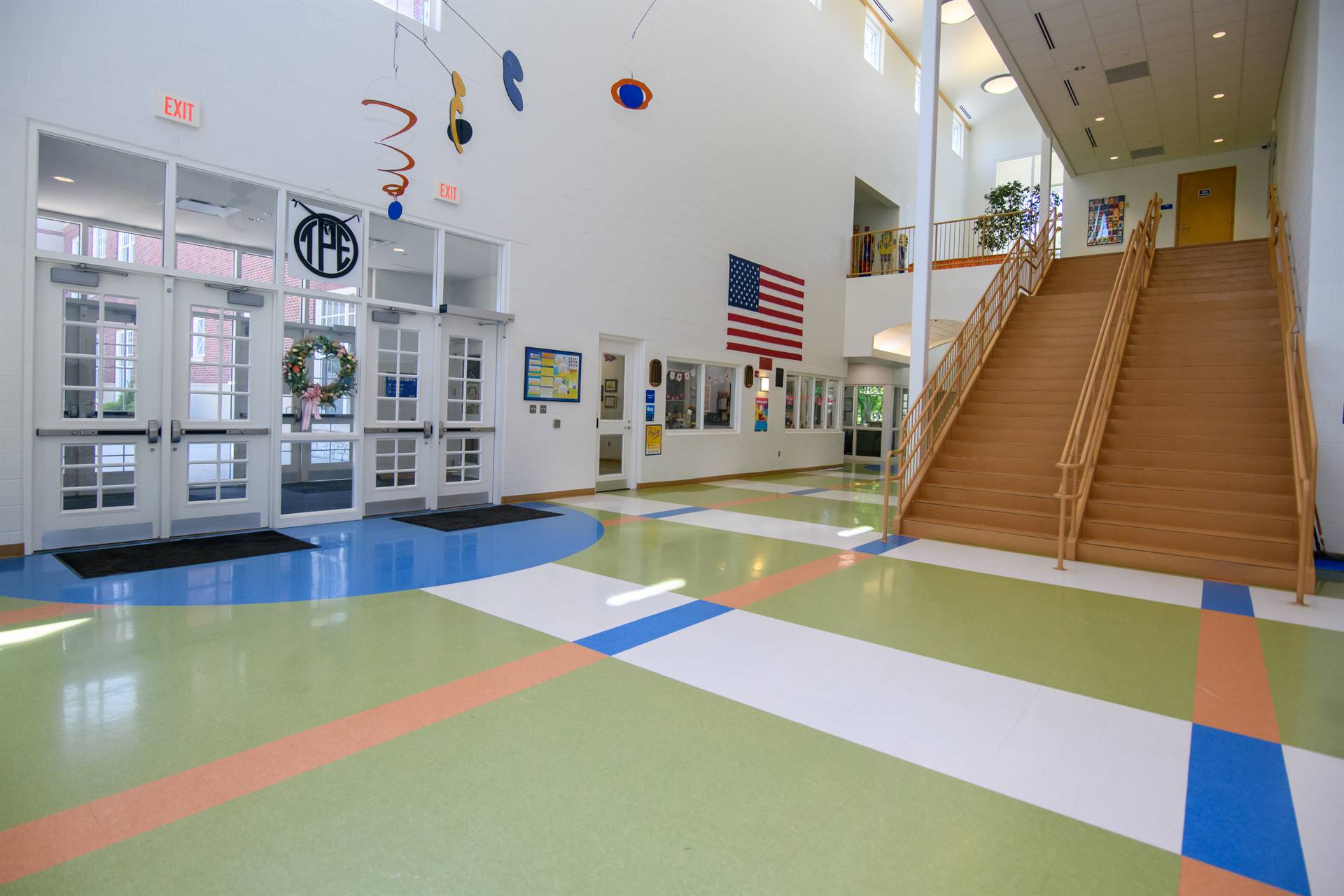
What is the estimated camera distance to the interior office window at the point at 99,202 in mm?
5047

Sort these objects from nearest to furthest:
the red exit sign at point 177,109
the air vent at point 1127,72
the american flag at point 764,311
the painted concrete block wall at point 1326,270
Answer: the red exit sign at point 177,109
the painted concrete block wall at point 1326,270
the air vent at point 1127,72
the american flag at point 764,311

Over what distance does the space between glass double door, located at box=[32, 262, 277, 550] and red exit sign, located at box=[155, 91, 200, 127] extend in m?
1.24

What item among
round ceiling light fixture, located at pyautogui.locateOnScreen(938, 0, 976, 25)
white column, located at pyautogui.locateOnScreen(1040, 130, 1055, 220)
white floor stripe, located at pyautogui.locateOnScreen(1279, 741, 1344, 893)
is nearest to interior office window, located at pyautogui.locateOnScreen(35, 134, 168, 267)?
white floor stripe, located at pyautogui.locateOnScreen(1279, 741, 1344, 893)

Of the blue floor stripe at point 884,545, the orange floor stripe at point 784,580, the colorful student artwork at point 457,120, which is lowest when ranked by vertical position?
the orange floor stripe at point 784,580

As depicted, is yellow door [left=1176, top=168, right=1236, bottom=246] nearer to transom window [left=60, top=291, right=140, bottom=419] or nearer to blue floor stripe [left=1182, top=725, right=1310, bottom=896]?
blue floor stripe [left=1182, top=725, right=1310, bottom=896]

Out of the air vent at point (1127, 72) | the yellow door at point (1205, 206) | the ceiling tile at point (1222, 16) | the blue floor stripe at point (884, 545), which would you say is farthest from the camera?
the yellow door at point (1205, 206)

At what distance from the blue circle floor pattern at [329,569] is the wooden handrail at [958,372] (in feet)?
10.8

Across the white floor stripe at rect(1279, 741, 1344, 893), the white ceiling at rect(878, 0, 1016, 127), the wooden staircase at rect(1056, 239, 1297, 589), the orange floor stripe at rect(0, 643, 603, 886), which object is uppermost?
the white ceiling at rect(878, 0, 1016, 127)

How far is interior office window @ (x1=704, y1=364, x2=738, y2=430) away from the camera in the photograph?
11.3 metres

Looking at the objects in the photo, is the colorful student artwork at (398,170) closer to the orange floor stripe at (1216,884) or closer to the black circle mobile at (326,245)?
the black circle mobile at (326,245)

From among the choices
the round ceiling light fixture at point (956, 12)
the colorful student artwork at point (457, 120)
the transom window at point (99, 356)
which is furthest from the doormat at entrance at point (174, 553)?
the round ceiling light fixture at point (956, 12)

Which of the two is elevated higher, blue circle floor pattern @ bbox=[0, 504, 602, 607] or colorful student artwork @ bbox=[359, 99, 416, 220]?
colorful student artwork @ bbox=[359, 99, 416, 220]

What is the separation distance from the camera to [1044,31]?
29.7ft

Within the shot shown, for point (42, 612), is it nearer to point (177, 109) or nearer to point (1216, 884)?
point (177, 109)
